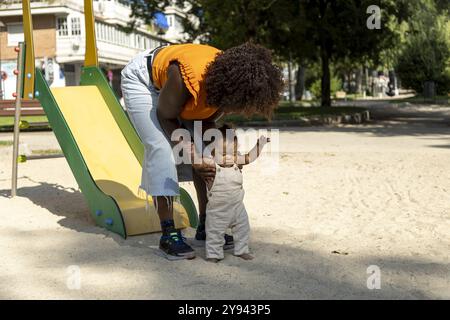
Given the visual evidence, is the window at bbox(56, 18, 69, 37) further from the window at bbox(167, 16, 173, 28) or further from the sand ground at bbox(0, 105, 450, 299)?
the sand ground at bbox(0, 105, 450, 299)

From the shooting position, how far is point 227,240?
440 cm

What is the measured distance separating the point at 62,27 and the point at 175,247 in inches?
1632

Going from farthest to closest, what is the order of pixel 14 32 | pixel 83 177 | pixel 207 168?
pixel 14 32 < pixel 83 177 < pixel 207 168

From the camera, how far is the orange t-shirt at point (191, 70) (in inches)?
150

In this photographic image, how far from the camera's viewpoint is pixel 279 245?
450 centimetres

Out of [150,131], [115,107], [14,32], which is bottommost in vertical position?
[150,131]

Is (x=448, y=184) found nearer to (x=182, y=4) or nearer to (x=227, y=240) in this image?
(x=227, y=240)

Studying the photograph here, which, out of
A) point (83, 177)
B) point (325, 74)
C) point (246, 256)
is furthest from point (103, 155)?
point (325, 74)

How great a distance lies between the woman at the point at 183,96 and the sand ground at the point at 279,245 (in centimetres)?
41

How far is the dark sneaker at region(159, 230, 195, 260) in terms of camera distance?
411 centimetres

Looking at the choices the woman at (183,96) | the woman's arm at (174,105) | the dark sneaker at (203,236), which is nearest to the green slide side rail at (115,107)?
the dark sneaker at (203,236)

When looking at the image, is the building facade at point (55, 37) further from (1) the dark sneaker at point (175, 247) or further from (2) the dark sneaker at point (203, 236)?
(1) the dark sneaker at point (175, 247)

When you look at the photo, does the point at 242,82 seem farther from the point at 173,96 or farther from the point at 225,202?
the point at 225,202
